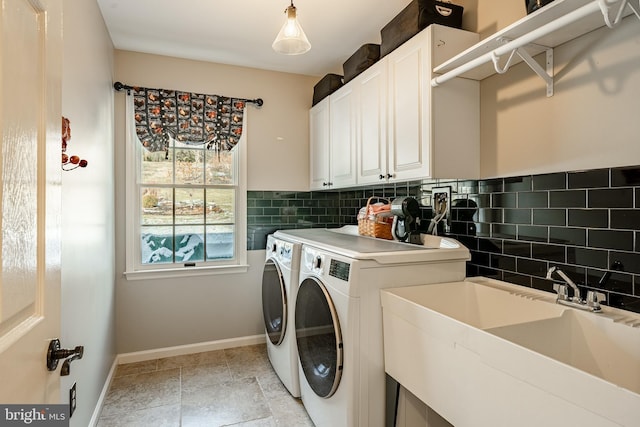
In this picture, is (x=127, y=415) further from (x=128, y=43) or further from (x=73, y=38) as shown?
(x=128, y=43)

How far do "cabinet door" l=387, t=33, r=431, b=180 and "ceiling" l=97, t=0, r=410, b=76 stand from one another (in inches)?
18.7

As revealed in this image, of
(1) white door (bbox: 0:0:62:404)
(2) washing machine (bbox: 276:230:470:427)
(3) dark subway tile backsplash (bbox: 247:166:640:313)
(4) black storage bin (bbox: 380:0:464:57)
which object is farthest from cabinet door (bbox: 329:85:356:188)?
(1) white door (bbox: 0:0:62:404)

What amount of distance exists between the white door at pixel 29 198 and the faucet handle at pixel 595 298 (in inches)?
66.1

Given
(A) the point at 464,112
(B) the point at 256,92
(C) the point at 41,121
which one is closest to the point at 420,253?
(A) the point at 464,112

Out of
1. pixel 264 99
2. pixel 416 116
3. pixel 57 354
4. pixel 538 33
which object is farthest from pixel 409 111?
pixel 57 354

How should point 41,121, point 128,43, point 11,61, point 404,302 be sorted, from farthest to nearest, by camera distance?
point 128,43
point 404,302
point 41,121
point 11,61

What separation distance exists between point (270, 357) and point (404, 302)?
1612mm

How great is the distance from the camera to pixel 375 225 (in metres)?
2.31

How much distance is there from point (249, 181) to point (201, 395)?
5.64ft

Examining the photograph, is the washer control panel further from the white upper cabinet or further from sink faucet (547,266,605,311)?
sink faucet (547,266,605,311)

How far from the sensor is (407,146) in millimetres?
1887

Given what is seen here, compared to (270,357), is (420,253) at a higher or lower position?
higher

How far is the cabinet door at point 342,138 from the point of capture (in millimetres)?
2457

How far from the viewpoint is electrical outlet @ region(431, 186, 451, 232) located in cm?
206
